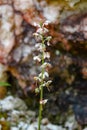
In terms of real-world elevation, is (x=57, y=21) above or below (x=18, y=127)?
above

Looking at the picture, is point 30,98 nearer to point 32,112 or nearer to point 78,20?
point 32,112

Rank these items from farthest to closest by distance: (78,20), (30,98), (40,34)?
(30,98) < (78,20) < (40,34)

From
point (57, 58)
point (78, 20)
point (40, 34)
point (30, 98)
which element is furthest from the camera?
point (30, 98)

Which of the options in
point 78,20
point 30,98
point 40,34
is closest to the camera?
point 40,34

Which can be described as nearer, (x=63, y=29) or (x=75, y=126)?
(x=63, y=29)

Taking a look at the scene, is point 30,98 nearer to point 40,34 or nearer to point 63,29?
point 63,29

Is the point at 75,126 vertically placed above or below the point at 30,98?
below

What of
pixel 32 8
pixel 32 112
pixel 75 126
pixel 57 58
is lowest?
pixel 75 126

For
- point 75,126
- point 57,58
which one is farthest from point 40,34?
point 75,126

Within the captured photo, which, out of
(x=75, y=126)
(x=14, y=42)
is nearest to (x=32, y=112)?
(x=75, y=126)
